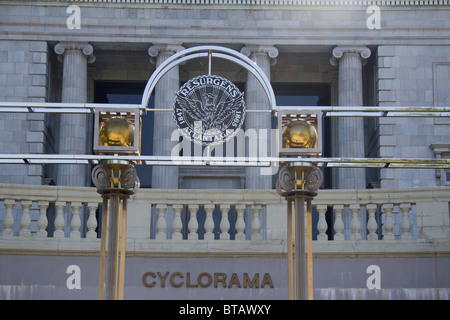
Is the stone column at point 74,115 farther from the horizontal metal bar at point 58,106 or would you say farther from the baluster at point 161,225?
the horizontal metal bar at point 58,106

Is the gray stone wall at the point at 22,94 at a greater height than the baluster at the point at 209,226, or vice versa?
the gray stone wall at the point at 22,94

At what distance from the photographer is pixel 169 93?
40406 millimetres

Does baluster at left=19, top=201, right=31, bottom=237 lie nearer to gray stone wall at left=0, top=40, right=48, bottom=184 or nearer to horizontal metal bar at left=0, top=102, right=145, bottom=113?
horizontal metal bar at left=0, top=102, right=145, bottom=113

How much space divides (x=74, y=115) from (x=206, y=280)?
73.8 ft

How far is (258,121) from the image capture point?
131ft

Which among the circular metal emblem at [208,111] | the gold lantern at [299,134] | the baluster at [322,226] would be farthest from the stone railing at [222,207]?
the gold lantern at [299,134]

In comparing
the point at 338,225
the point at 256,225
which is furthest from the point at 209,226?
the point at 338,225

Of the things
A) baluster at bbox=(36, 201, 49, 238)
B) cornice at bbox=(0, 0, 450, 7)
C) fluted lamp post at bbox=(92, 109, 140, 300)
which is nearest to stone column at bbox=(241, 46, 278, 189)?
cornice at bbox=(0, 0, 450, 7)

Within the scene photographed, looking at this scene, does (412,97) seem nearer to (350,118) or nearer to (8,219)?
(350,118)

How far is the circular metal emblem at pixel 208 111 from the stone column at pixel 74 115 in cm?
2657

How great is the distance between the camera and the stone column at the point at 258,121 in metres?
39.2
